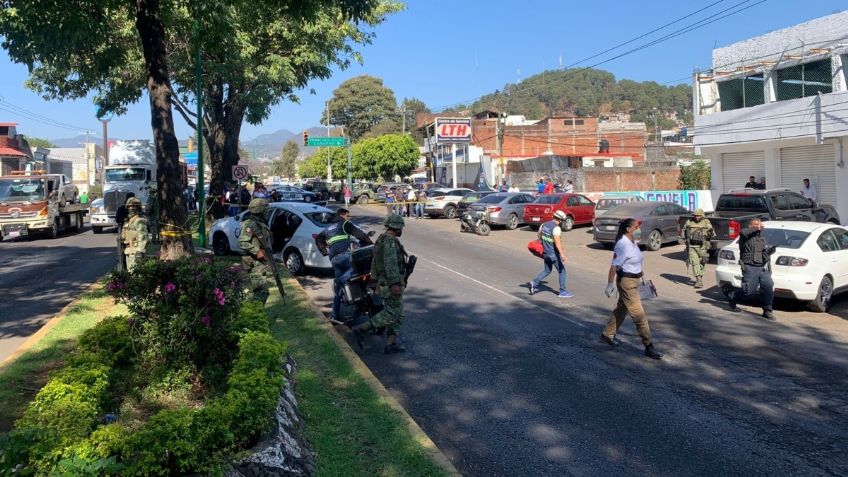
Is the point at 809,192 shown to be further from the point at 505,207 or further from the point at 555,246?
the point at 555,246

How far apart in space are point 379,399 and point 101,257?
15.1m

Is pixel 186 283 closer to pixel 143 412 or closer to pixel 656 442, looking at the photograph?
pixel 143 412

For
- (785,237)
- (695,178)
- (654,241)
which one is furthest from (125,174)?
(695,178)

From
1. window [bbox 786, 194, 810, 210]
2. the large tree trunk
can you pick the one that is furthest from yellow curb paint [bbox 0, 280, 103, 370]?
window [bbox 786, 194, 810, 210]

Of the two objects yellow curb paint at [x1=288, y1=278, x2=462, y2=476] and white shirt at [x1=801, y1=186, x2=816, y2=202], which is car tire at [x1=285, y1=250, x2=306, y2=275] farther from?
white shirt at [x1=801, y1=186, x2=816, y2=202]

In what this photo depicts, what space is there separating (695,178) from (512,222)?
21634mm

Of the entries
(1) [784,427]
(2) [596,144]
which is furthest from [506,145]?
(1) [784,427]

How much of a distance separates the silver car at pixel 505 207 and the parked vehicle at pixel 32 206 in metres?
15.4

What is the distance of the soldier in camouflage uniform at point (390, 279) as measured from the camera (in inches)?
324

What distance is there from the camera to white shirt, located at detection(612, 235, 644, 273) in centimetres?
841

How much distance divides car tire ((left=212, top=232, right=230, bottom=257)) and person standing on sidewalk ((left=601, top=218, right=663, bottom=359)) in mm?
10936

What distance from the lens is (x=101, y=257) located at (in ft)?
61.4

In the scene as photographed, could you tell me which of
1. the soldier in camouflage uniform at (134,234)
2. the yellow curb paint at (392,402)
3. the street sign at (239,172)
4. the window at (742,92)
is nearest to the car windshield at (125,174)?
the street sign at (239,172)

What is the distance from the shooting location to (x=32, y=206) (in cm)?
2386
